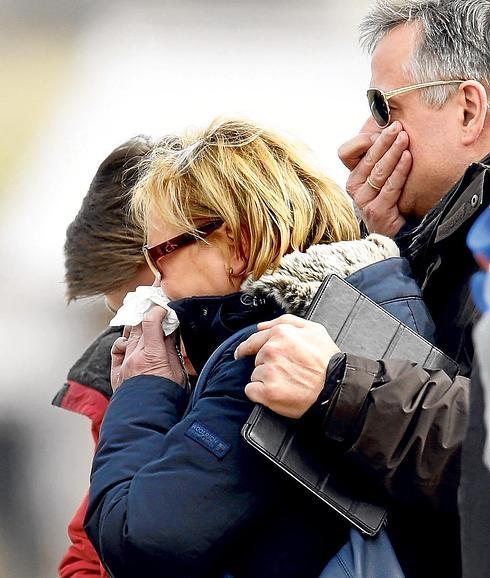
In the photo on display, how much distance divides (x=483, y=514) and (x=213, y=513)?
736 mm

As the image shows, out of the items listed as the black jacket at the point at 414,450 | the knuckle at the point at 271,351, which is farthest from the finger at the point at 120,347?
the black jacket at the point at 414,450

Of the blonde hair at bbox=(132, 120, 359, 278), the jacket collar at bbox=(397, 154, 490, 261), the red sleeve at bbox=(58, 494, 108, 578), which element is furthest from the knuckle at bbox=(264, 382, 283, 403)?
the red sleeve at bbox=(58, 494, 108, 578)

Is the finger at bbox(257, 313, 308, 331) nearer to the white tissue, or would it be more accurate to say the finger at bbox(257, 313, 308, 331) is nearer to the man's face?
the white tissue

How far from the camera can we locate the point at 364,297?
2.09 meters

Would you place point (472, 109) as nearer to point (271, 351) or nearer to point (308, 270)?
point (308, 270)

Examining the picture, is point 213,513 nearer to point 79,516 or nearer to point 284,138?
point 284,138

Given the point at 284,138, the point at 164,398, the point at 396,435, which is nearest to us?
the point at 396,435

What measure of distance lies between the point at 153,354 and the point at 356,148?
961 mm

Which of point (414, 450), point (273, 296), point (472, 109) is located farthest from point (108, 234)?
point (414, 450)

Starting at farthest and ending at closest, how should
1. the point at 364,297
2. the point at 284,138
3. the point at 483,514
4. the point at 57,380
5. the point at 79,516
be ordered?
the point at 57,380, the point at 79,516, the point at 284,138, the point at 364,297, the point at 483,514

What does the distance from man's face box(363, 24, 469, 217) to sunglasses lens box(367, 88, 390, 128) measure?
0.02 meters

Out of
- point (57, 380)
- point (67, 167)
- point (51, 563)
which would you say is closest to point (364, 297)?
point (51, 563)

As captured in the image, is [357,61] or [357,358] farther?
[357,61]

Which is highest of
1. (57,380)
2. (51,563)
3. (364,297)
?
(364,297)
